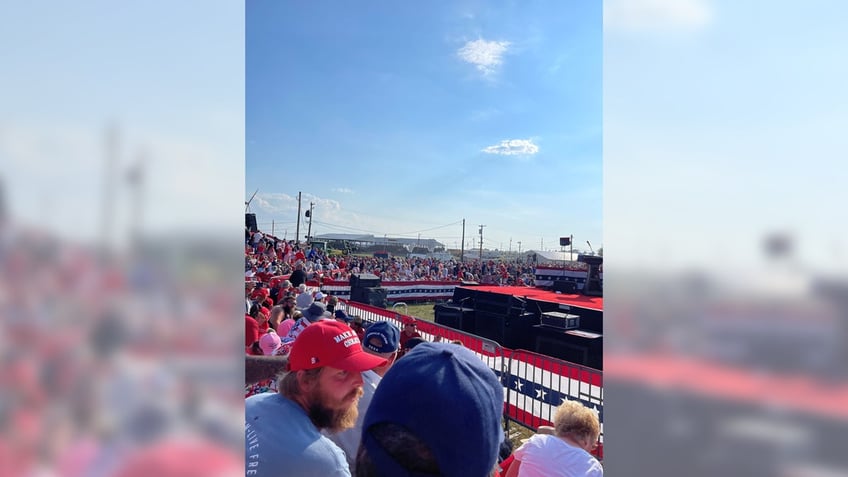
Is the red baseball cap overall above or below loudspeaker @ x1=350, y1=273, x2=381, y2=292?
above

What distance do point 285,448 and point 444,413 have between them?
629mm

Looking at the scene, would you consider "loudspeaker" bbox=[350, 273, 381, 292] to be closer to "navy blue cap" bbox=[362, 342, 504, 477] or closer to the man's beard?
the man's beard

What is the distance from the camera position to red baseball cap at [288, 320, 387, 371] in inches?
75.0

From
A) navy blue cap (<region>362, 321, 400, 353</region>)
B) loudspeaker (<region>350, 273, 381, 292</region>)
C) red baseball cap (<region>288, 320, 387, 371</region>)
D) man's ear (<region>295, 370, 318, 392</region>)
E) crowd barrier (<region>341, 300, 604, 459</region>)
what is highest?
red baseball cap (<region>288, 320, 387, 371</region>)

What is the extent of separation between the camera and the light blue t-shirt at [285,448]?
4.66 ft

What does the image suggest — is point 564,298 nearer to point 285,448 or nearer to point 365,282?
point 365,282

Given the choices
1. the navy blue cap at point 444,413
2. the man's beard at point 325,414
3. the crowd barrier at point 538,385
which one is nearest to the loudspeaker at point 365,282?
the crowd barrier at point 538,385

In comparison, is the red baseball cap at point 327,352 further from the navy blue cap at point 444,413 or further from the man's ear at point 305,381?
the navy blue cap at point 444,413
